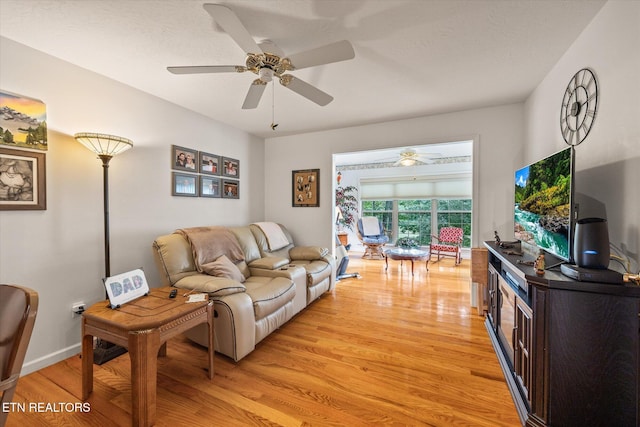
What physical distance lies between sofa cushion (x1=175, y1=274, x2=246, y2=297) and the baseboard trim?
102 centimetres

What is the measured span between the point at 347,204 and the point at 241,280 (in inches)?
194

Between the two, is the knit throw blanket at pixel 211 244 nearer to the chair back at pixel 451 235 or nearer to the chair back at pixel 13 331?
the chair back at pixel 13 331

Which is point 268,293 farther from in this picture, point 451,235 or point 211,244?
point 451,235

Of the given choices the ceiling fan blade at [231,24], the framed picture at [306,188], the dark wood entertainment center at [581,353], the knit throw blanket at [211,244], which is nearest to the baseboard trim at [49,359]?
the knit throw blanket at [211,244]

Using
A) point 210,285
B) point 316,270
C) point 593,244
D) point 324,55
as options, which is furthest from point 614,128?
point 210,285

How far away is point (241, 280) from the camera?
2.65 metres

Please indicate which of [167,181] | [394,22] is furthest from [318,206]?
[394,22]

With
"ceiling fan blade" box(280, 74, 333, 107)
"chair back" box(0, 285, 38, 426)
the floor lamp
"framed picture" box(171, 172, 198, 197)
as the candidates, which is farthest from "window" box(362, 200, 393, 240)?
"chair back" box(0, 285, 38, 426)

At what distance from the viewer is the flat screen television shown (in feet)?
4.83

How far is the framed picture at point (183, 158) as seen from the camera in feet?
9.78

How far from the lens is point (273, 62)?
5.60 feet

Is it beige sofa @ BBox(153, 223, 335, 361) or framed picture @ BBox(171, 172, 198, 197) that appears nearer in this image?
beige sofa @ BBox(153, 223, 335, 361)

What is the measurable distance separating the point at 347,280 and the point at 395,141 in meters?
2.43

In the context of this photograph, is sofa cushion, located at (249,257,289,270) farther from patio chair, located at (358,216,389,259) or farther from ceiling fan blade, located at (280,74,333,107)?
patio chair, located at (358,216,389,259)
